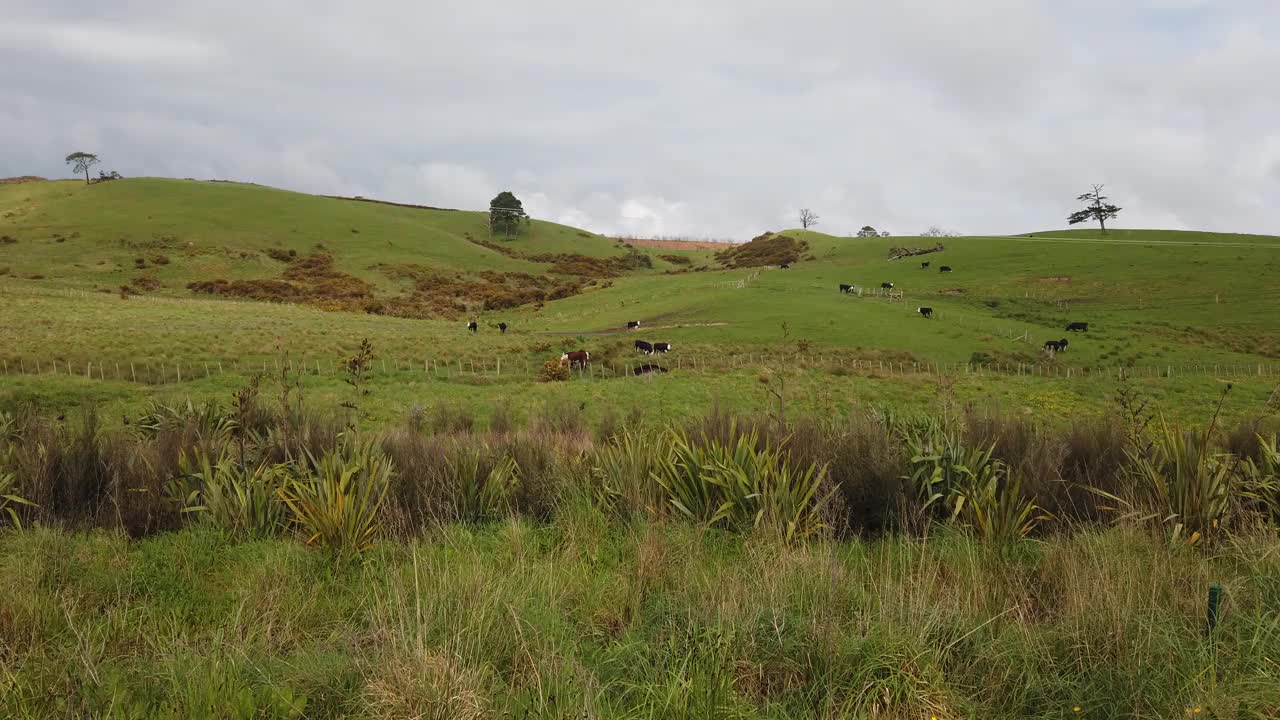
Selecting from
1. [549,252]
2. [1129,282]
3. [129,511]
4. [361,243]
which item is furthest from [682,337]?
[549,252]

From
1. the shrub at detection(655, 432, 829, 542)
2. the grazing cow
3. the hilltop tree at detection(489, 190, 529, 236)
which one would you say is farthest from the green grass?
the hilltop tree at detection(489, 190, 529, 236)

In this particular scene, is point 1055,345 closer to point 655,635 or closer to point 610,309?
point 610,309

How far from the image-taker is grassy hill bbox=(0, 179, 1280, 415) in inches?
1061

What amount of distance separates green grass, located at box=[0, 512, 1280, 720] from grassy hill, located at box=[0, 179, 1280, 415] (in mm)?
11196

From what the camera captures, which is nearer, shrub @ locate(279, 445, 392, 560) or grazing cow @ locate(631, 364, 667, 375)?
shrub @ locate(279, 445, 392, 560)

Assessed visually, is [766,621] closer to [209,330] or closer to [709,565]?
[709,565]

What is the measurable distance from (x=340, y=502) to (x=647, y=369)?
23.9 meters

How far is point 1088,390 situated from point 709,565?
2674 cm

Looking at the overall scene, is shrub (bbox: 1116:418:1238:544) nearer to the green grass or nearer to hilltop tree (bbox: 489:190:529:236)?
the green grass

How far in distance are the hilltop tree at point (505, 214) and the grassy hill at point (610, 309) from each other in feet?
82.5

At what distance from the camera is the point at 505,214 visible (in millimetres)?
126625

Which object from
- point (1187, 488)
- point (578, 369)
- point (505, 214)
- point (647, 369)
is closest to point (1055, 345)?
point (647, 369)

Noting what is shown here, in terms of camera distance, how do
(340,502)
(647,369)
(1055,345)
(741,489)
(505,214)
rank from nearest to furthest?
(340,502) < (741,489) < (647,369) < (1055,345) < (505,214)

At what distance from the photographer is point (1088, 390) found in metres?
26.0
